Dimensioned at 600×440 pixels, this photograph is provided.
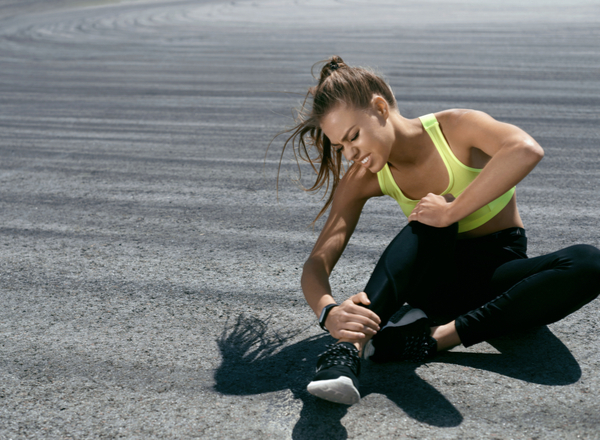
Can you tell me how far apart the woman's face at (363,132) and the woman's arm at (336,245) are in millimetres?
217

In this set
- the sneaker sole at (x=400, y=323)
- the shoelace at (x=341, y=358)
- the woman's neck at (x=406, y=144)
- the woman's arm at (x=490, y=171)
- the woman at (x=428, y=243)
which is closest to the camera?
the shoelace at (x=341, y=358)

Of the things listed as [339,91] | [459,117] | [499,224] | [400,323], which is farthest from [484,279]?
[339,91]

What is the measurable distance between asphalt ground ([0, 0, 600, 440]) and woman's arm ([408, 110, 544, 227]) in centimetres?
60

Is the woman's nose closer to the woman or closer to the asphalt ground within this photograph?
the woman

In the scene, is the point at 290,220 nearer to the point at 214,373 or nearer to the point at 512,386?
the point at 214,373

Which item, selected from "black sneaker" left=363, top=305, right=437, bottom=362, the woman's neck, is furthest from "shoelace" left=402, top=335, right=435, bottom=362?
the woman's neck

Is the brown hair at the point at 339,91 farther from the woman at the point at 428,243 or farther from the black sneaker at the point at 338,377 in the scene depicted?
the black sneaker at the point at 338,377

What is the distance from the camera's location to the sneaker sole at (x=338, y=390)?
6.82 feet

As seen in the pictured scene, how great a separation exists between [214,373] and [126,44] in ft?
40.9

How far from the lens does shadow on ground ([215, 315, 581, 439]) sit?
221 cm

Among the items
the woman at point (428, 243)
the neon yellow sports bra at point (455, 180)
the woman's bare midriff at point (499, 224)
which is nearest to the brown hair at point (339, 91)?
the woman at point (428, 243)

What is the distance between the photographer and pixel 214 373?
2539 millimetres

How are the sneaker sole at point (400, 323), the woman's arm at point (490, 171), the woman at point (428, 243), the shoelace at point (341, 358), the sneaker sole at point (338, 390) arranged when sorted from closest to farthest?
the sneaker sole at point (338, 390), the shoelace at point (341, 358), the woman at point (428, 243), the woman's arm at point (490, 171), the sneaker sole at point (400, 323)

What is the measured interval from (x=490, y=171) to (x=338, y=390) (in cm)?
104
